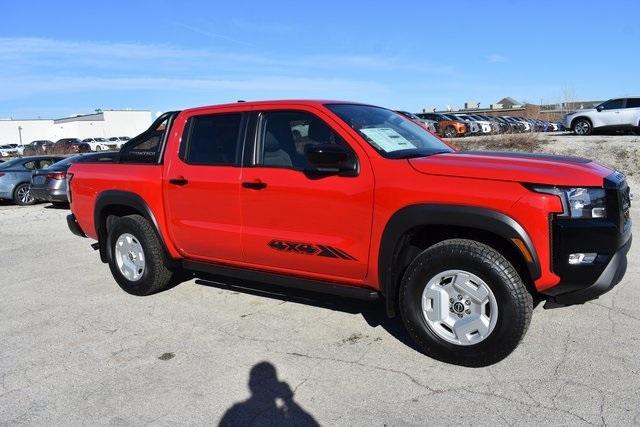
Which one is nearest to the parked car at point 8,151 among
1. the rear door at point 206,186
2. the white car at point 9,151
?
the white car at point 9,151

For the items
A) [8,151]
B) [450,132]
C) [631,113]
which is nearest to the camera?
[631,113]

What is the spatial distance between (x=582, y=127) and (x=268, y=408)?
22.3 meters

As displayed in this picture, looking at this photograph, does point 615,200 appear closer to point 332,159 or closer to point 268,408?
point 332,159

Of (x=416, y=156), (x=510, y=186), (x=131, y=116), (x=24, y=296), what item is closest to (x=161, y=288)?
(x=24, y=296)

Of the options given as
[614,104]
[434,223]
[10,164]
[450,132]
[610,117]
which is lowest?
[10,164]

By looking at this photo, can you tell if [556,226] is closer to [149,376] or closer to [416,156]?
[416,156]

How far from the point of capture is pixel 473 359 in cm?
371

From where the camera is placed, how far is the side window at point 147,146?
18.0 feet

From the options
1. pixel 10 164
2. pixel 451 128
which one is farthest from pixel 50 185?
pixel 451 128

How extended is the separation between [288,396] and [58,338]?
7.67 feet

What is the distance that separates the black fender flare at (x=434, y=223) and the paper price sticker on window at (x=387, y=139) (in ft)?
2.10

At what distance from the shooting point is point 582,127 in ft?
72.8

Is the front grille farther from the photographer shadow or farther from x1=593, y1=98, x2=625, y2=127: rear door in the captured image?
x1=593, y1=98, x2=625, y2=127: rear door

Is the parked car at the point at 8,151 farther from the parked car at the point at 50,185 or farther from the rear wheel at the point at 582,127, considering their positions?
the rear wheel at the point at 582,127
